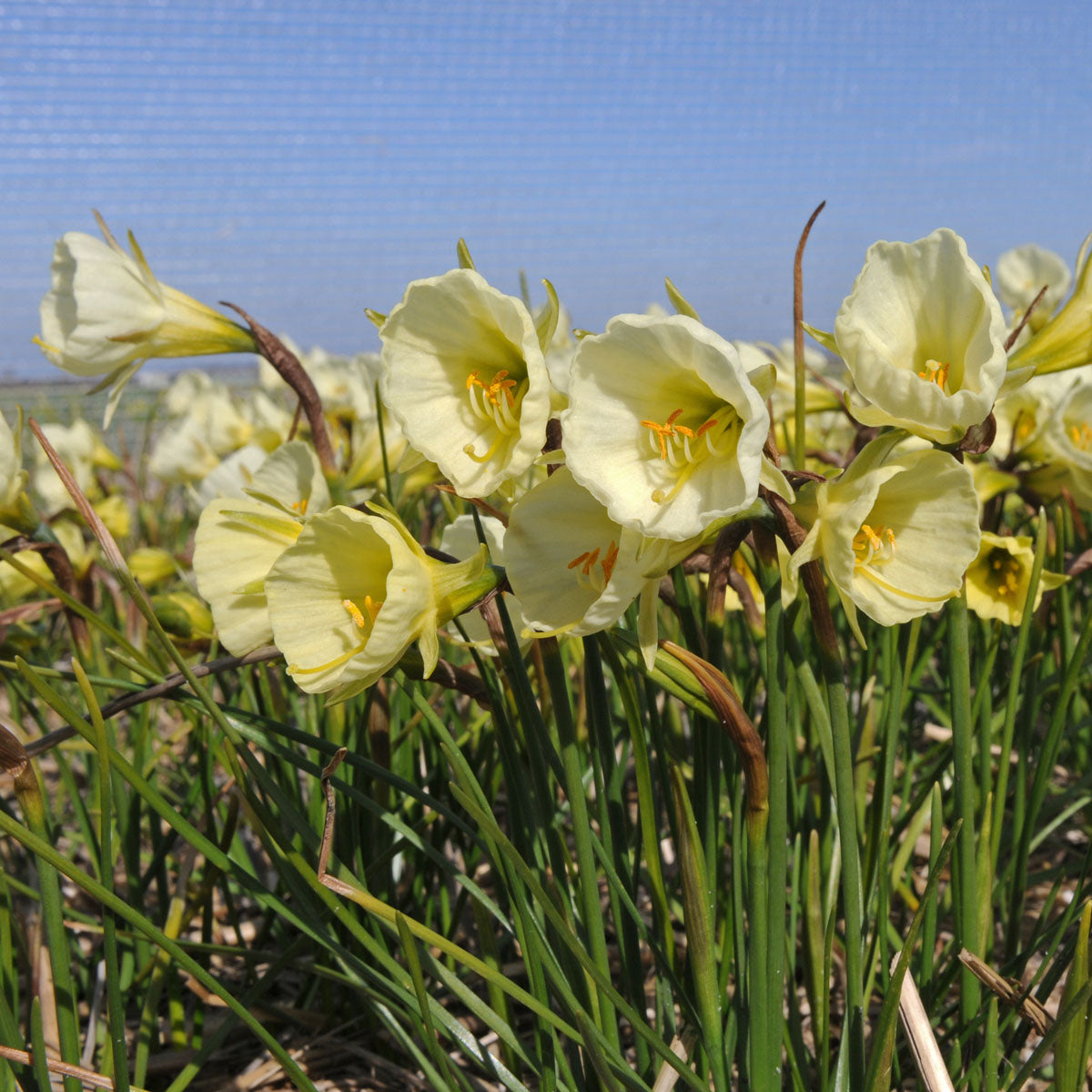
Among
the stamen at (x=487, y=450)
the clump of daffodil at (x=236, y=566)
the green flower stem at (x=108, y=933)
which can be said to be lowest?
the green flower stem at (x=108, y=933)

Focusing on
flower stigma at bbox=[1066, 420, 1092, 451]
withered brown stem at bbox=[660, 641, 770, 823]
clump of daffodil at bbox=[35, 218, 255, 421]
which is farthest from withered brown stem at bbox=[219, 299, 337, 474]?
flower stigma at bbox=[1066, 420, 1092, 451]

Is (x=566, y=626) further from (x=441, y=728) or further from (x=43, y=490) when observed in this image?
(x=43, y=490)

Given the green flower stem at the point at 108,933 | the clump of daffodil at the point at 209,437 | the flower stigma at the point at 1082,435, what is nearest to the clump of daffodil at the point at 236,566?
the green flower stem at the point at 108,933

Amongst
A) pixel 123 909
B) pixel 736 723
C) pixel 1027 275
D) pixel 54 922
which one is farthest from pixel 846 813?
pixel 1027 275

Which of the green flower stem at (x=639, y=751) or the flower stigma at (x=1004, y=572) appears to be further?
the flower stigma at (x=1004, y=572)

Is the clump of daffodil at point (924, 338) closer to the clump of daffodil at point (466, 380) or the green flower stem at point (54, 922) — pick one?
the clump of daffodil at point (466, 380)

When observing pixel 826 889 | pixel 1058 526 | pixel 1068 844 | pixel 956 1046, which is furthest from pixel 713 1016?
pixel 1068 844

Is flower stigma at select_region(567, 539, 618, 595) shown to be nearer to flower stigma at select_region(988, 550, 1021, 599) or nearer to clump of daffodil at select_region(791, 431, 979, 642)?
clump of daffodil at select_region(791, 431, 979, 642)

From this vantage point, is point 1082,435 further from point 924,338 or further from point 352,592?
point 352,592
